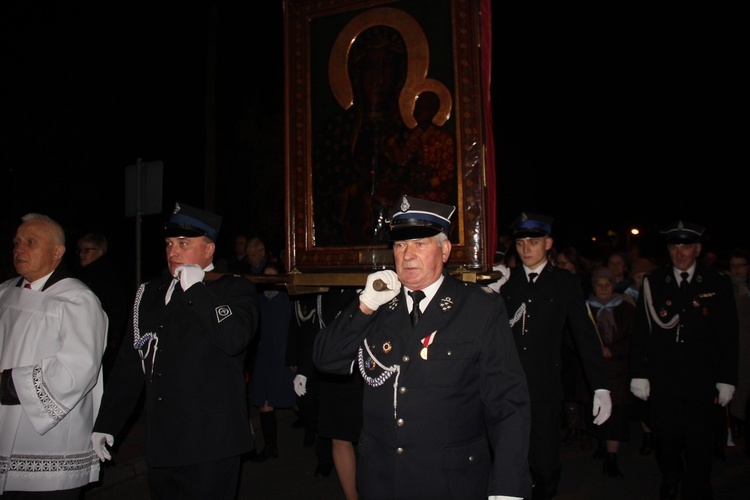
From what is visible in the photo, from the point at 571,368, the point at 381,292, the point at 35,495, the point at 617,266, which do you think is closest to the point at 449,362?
the point at 381,292

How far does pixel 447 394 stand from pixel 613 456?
14.6 ft

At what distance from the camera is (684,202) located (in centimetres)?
2044

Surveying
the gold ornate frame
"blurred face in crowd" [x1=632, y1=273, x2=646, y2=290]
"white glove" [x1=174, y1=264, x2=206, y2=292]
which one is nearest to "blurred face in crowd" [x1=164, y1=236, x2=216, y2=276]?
"white glove" [x1=174, y1=264, x2=206, y2=292]

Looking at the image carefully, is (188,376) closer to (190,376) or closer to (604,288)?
(190,376)

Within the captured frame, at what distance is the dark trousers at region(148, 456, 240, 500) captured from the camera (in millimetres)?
3277

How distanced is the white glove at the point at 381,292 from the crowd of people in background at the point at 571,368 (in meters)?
1.21

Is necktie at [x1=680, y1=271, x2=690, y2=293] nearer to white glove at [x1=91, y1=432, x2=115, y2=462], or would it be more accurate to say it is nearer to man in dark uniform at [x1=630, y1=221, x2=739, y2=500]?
man in dark uniform at [x1=630, y1=221, x2=739, y2=500]

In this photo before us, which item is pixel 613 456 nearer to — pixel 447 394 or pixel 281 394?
pixel 281 394

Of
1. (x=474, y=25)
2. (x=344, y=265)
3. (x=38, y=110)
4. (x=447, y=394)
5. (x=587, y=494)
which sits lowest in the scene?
(x=587, y=494)

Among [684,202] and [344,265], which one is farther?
[684,202]

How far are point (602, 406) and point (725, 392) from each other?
4.48ft

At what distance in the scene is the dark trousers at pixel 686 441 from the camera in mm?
4922

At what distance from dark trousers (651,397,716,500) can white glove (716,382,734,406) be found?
9 centimetres

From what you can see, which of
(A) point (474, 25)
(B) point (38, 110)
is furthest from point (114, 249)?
(A) point (474, 25)
